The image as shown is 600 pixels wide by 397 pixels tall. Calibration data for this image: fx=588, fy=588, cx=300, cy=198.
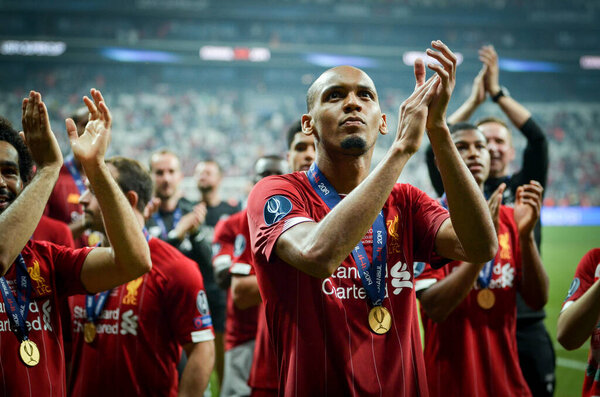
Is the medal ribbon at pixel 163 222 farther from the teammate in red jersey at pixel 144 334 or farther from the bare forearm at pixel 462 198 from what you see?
the bare forearm at pixel 462 198

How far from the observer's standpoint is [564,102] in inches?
1342

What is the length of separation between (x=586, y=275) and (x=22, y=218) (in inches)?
101

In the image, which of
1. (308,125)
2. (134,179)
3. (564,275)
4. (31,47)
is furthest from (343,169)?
(31,47)

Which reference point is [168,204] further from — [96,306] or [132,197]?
[96,306]

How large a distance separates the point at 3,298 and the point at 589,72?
37.8 meters

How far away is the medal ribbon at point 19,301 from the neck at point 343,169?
4.31 ft

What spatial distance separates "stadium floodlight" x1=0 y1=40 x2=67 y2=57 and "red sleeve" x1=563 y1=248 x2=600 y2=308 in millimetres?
31666

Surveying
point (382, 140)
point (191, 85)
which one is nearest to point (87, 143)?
point (382, 140)

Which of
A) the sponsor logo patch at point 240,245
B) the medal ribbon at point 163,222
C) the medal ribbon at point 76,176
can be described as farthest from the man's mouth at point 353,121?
the medal ribbon at point 163,222

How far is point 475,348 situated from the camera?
3.33 metres

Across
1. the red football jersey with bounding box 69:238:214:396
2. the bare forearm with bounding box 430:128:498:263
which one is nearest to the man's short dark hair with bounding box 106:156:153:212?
the red football jersey with bounding box 69:238:214:396

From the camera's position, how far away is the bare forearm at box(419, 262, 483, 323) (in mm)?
3016

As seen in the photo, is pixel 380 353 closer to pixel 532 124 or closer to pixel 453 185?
pixel 453 185

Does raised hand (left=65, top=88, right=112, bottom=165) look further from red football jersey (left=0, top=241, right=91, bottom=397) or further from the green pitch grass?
the green pitch grass
